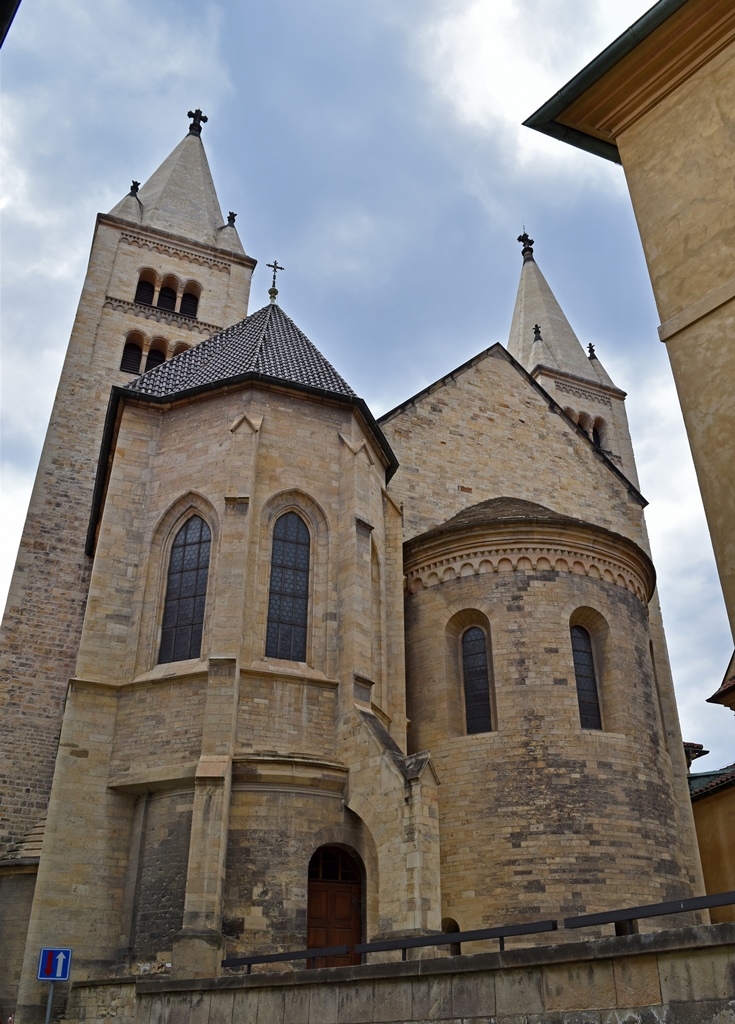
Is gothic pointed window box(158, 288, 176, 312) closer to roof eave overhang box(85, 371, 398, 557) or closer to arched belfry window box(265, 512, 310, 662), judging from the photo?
roof eave overhang box(85, 371, 398, 557)

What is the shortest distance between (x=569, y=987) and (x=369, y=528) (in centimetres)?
1106

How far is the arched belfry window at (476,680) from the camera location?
18.7m

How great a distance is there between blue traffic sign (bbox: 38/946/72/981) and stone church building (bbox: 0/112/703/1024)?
992mm

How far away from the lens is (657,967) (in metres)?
6.94

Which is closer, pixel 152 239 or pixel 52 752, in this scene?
pixel 52 752

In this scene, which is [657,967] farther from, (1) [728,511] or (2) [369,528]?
(2) [369,528]

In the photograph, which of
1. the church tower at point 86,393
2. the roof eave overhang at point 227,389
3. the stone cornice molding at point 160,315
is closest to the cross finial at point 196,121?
the church tower at point 86,393

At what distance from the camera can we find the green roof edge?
910 cm

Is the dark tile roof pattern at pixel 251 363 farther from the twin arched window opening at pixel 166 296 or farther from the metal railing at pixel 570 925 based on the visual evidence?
the twin arched window opening at pixel 166 296

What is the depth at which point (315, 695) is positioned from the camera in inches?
620

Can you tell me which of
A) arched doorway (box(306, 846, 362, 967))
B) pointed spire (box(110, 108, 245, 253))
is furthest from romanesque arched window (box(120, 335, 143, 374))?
arched doorway (box(306, 846, 362, 967))

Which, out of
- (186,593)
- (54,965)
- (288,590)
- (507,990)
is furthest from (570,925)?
(186,593)

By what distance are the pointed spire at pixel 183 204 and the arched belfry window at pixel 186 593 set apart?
23951mm

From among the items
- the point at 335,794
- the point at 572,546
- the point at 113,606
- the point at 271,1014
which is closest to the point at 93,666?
the point at 113,606
